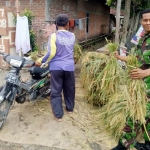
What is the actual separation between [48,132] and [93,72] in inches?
55.8

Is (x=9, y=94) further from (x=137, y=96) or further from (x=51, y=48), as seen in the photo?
(x=137, y=96)

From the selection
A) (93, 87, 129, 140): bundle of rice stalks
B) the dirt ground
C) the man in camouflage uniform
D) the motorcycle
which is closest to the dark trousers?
the dirt ground

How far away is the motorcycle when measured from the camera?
10.7 feet

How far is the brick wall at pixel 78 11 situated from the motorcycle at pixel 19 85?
12.2ft

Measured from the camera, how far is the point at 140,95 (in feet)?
7.73

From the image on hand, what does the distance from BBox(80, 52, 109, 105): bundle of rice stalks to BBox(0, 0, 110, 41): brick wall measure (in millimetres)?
3590

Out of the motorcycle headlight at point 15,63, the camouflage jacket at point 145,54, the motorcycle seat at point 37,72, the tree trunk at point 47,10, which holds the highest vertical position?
the tree trunk at point 47,10

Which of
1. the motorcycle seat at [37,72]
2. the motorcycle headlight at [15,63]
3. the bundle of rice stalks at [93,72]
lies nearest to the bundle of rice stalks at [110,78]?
the bundle of rice stalks at [93,72]

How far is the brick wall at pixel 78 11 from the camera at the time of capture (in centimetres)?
730

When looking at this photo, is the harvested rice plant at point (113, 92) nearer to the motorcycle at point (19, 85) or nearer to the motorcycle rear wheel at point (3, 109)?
the motorcycle at point (19, 85)

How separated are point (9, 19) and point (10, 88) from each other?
3524 mm

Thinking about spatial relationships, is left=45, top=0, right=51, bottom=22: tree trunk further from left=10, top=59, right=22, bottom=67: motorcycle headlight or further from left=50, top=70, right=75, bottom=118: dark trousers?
left=10, top=59, right=22, bottom=67: motorcycle headlight

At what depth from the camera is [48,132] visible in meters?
3.29

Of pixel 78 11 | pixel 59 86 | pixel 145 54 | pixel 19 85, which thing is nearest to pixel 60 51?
pixel 59 86
